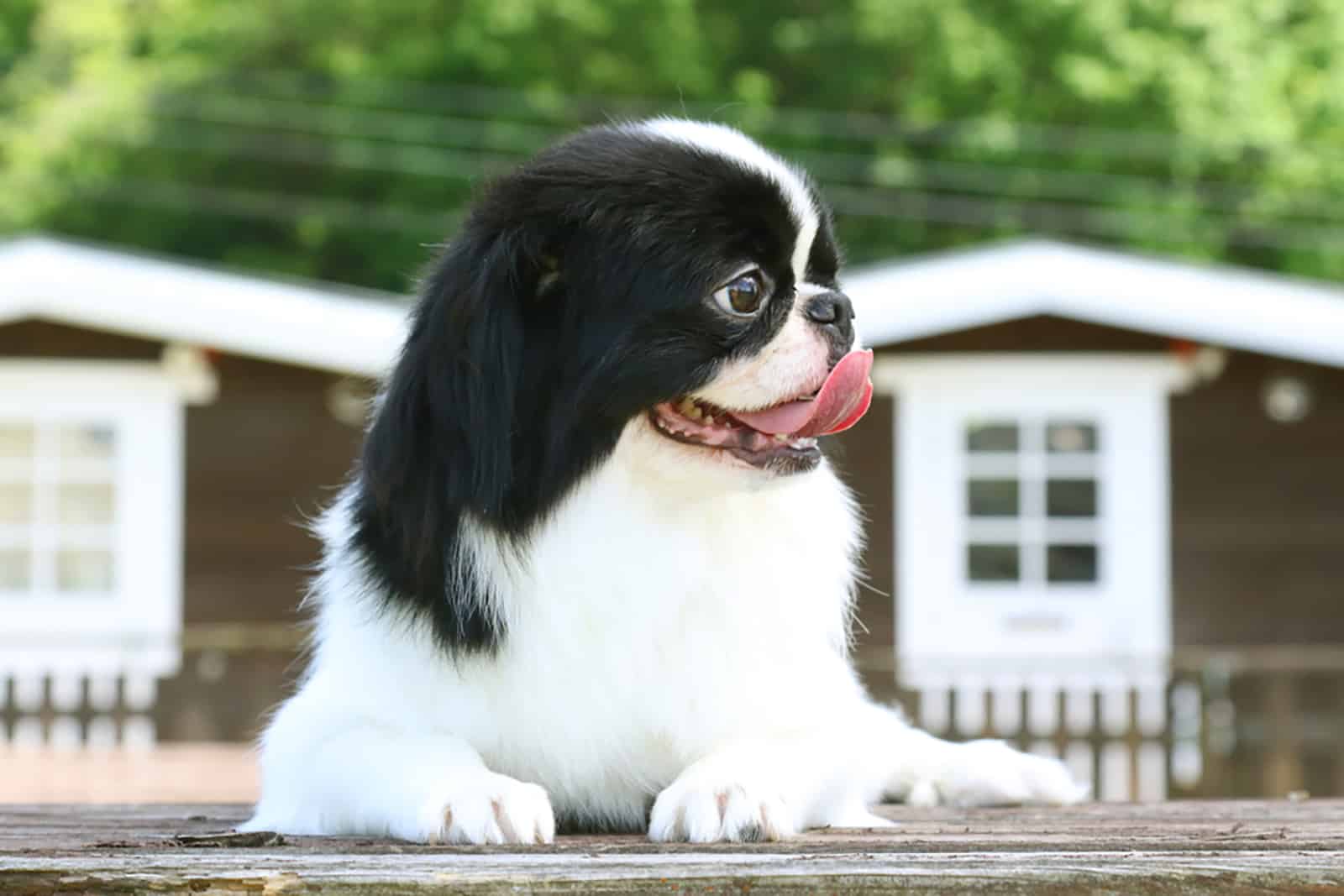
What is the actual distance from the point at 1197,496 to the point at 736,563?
9717 mm

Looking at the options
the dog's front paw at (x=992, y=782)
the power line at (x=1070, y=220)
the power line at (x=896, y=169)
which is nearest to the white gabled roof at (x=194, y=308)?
the dog's front paw at (x=992, y=782)

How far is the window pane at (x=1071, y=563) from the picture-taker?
1159cm

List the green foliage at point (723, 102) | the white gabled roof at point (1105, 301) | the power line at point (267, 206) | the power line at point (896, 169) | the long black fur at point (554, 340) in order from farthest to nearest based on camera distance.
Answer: the power line at point (267, 206) < the power line at point (896, 169) < the green foliage at point (723, 102) < the white gabled roof at point (1105, 301) < the long black fur at point (554, 340)

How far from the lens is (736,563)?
104 inches

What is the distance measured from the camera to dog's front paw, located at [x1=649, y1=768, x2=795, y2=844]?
2.33m

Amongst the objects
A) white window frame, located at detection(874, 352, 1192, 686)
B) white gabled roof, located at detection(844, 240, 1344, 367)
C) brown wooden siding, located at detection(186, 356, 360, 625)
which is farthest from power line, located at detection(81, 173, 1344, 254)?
white gabled roof, located at detection(844, 240, 1344, 367)

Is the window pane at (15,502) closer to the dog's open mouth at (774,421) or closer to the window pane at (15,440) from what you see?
the window pane at (15,440)

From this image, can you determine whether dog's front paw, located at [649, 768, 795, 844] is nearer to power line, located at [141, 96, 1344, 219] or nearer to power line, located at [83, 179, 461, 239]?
power line, located at [141, 96, 1344, 219]

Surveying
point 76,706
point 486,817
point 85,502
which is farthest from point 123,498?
point 486,817

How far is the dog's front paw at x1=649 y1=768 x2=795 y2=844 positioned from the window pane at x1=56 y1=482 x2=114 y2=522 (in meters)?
10.3

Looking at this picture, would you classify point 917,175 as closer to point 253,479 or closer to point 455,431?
point 253,479

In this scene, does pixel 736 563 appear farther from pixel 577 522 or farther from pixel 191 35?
pixel 191 35

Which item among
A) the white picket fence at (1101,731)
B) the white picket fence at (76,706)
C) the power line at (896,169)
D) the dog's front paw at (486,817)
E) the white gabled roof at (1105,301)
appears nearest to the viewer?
the dog's front paw at (486,817)

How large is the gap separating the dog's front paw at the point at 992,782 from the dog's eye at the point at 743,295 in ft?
4.15
